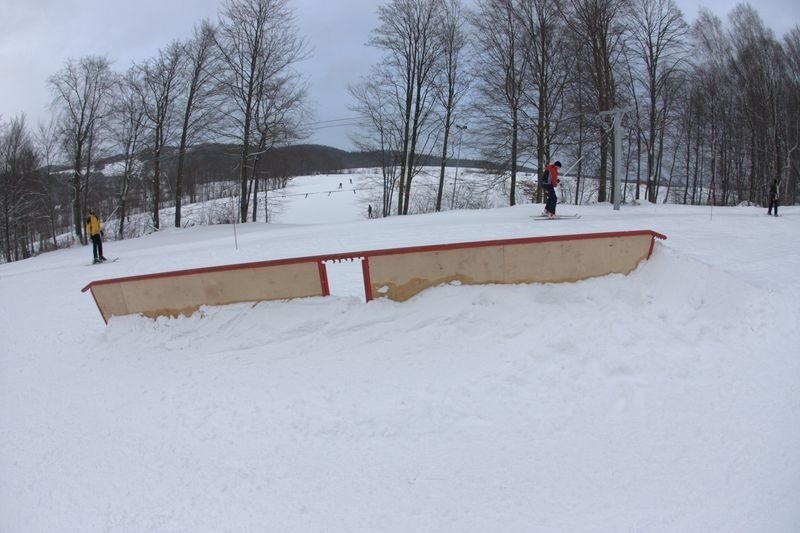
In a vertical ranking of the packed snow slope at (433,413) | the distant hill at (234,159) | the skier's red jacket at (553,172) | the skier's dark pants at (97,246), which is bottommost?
the packed snow slope at (433,413)

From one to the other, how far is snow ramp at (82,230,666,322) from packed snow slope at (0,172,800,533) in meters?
0.20

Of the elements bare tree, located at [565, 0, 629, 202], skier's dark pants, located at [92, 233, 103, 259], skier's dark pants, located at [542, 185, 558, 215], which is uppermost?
bare tree, located at [565, 0, 629, 202]

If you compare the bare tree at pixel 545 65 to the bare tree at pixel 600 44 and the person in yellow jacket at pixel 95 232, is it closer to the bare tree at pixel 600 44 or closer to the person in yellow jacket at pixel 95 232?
the bare tree at pixel 600 44

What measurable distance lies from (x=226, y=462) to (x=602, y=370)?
3.86 m

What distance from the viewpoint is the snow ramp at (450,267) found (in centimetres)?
662

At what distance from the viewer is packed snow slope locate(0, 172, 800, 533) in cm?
351

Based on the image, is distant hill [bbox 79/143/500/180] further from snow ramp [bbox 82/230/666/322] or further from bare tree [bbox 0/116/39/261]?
snow ramp [bbox 82/230/666/322]

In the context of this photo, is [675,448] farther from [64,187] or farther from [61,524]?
[64,187]

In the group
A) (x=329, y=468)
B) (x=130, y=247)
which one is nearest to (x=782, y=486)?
(x=329, y=468)

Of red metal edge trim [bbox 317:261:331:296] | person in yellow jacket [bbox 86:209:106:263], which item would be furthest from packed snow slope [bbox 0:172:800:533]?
person in yellow jacket [bbox 86:209:106:263]

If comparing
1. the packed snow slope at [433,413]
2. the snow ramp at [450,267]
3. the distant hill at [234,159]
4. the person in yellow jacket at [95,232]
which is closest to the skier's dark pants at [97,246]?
the person in yellow jacket at [95,232]

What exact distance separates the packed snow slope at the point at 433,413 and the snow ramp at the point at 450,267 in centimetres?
20

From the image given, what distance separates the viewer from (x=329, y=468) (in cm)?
401

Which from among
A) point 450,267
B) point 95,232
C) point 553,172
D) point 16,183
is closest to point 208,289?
point 450,267
